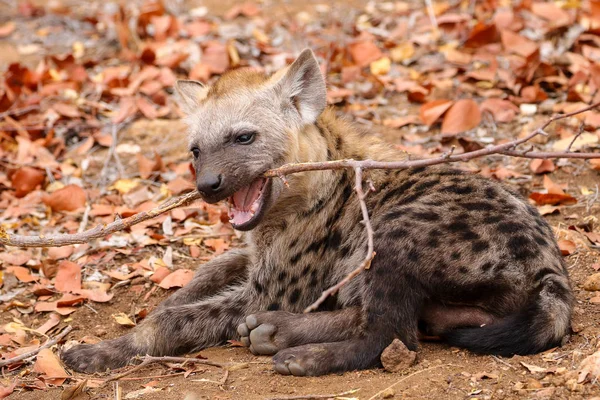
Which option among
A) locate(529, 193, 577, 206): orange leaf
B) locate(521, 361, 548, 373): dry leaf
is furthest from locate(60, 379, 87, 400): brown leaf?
locate(529, 193, 577, 206): orange leaf

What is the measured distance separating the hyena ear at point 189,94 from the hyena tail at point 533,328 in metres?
2.10

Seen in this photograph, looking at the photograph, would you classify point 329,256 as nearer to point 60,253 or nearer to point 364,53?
point 60,253

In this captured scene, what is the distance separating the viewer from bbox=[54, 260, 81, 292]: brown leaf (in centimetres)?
Result: 512

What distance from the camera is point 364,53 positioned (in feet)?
24.9

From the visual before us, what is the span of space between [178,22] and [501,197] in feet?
17.1

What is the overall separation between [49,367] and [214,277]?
1.14m

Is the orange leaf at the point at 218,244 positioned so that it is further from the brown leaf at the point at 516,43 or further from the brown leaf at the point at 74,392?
the brown leaf at the point at 516,43

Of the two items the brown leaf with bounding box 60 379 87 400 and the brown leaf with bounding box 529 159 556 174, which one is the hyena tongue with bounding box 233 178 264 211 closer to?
the brown leaf with bounding box 60 379 87 400

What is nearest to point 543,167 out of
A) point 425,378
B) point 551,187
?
point 551,187

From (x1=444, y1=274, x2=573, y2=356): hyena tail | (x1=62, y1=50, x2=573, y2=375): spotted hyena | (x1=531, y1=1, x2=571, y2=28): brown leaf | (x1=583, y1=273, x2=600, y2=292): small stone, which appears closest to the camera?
→ (x1=444, y1=274, x2=573, y2=356): hyena tail

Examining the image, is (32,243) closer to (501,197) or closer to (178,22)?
(501,197)

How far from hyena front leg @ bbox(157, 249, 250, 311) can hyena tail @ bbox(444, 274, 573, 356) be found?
160 cm

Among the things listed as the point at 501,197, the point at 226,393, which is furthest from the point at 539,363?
the point at 226,393

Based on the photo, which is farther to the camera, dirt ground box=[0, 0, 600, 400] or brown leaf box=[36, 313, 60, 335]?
brown leaf box=[36, 313, 60, 335]
